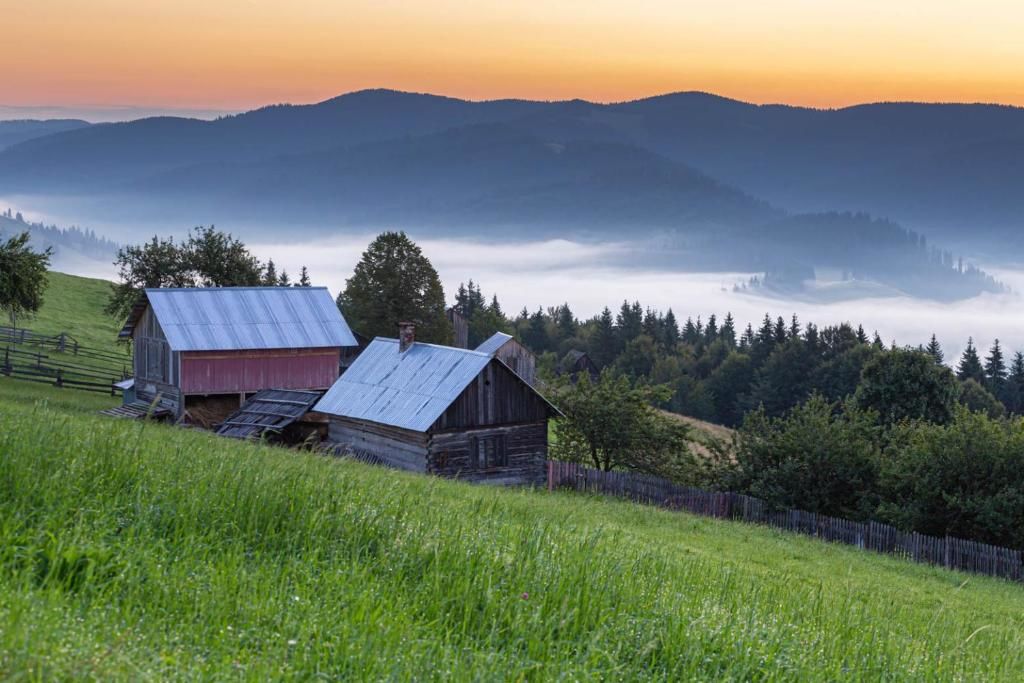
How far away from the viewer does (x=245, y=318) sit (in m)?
48.0

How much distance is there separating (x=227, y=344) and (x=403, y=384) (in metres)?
11.9

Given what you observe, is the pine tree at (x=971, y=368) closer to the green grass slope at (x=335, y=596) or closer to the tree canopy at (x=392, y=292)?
the tree canopy at (x=392, y=292)

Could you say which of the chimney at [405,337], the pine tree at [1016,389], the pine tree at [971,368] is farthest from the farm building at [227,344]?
the pine tree at [971,368]

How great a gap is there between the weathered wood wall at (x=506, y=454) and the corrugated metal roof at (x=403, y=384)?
1.36m

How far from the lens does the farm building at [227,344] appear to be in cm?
4619

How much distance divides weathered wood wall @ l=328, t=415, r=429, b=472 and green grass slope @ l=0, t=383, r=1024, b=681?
91.2 feet

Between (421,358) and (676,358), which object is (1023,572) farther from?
(676,358)

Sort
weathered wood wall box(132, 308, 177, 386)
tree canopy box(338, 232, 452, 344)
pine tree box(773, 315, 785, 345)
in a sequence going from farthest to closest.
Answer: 1. pine tree box(773, 315, 785, 345)
2. tree canopy box(338, 232, 452, 344)
3. weathered wood wall box(132, 308, 177, 386)

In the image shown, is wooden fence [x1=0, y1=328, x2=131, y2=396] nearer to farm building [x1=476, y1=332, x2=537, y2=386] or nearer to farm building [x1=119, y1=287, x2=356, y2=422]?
farm building [x1=119, y1=287, x2=356, y2=422]

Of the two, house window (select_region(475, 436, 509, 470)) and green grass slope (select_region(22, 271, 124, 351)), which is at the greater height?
green grass slope (select_region(22, 271, 124, 351))

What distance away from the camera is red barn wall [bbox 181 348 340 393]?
151ft

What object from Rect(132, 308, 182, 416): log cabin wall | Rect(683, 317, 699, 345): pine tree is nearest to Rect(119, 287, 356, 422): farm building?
Rect(132, 308, 182, 416): log cabin wall

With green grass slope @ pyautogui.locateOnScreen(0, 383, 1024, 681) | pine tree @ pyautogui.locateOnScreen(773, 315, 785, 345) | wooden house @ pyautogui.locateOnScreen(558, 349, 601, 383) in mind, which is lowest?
green grass slope @ pyautogui.locateOnScreen(0, 383, 1024, 681)

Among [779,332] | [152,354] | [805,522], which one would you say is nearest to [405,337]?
[152,354]
